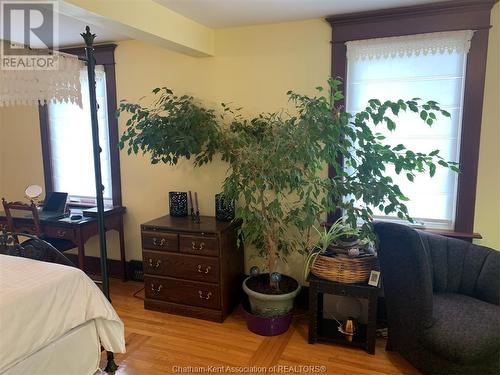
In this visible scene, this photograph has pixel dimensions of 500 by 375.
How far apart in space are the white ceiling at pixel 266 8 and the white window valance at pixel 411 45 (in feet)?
0.72

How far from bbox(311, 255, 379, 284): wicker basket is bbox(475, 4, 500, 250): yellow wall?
2.71ft

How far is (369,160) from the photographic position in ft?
7.96

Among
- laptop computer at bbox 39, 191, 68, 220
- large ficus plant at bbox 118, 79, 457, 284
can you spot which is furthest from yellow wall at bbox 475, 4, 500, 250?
laptop computer at bbox 39, 191, 68, 220

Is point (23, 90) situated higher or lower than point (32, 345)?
higher

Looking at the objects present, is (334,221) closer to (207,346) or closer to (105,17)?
(207,346)

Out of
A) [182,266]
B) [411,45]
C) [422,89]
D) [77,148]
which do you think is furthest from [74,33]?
[422,89]

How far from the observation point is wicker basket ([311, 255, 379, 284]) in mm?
2504

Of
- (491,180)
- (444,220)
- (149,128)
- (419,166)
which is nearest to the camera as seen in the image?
(419,166)

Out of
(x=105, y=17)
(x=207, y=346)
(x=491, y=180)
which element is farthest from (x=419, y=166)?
(x=105, y=17)

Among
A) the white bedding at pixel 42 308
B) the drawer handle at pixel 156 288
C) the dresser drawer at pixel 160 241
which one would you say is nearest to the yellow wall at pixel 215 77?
the dresser drawer at pixel 160 241

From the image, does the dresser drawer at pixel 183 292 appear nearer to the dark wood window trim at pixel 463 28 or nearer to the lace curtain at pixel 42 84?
the lace curtain at pixel 42 84

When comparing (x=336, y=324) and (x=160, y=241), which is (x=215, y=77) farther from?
(x=336, y=324)

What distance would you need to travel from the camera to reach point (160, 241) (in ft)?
9.88

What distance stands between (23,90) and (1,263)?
1.31 meters
